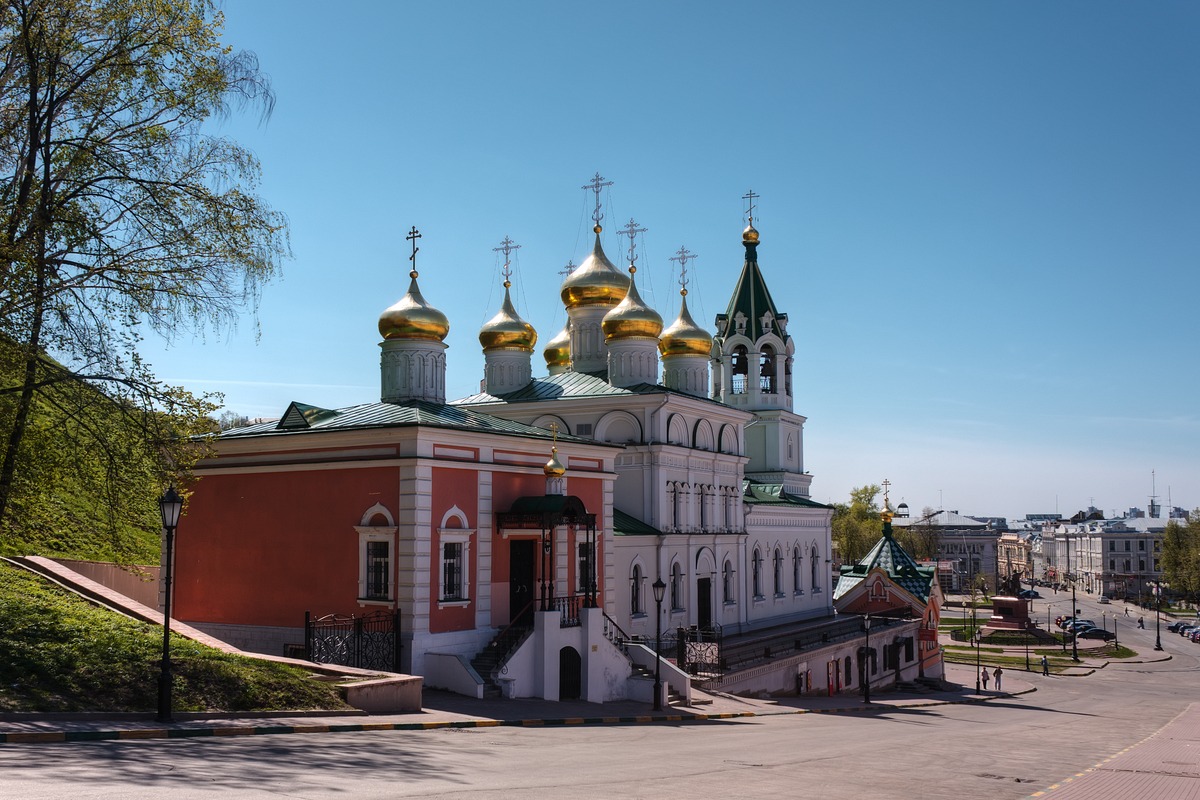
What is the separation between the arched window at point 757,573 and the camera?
3806cm

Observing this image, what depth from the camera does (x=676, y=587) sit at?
105ft

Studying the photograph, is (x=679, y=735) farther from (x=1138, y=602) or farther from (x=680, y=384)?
(x=1138, y=602)

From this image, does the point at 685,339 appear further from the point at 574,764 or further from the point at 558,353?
the point at 574,764

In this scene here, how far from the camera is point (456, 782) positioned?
10273mm

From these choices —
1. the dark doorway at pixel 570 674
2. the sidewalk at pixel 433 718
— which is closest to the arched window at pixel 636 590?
the sidewalk at pixel 433 718

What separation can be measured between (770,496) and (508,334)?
506 inches

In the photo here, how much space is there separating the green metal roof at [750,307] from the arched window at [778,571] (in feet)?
31.6

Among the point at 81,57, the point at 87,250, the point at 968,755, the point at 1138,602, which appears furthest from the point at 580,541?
the point at 1138,602

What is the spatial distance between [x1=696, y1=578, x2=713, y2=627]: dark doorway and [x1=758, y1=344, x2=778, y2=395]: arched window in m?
14.0

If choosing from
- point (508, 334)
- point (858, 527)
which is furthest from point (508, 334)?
point (858, 527)

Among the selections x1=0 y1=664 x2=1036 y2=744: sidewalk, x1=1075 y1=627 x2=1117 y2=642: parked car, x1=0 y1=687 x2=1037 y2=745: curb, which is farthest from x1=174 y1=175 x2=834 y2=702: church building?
x1=1075 y1=627 x2=1117 y2=642: parked car

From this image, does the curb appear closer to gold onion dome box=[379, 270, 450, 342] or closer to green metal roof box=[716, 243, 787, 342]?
gold onion dome box=[379, 270, 450, 342]

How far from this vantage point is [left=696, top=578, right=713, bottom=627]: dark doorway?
110 feet

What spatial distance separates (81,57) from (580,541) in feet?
45.1
